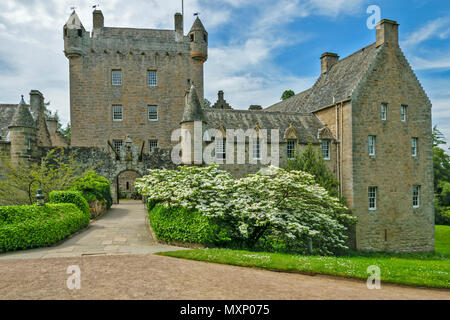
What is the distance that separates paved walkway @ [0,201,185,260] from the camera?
10.3 m

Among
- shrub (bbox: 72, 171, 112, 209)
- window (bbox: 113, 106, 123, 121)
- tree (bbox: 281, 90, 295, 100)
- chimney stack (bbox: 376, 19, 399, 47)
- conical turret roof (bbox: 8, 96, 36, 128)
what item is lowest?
shrub (bbox: 72, 171, 112, 209)

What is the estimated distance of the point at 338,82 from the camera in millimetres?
26875

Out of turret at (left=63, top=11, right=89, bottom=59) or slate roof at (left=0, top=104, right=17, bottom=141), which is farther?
turret at (left=63, top=11, right=89, bottom=59)

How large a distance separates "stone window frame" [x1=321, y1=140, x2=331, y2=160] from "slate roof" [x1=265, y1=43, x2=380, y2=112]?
3.40 meters

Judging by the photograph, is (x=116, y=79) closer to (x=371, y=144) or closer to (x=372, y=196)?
(x=371, y=144)

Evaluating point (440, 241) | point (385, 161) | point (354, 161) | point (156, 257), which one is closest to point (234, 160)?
point (354, 161)

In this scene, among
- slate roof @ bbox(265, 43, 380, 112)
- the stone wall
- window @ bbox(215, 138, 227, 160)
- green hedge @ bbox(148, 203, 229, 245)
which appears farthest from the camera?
slate roof @ bbox(265, 43, 380, 112)

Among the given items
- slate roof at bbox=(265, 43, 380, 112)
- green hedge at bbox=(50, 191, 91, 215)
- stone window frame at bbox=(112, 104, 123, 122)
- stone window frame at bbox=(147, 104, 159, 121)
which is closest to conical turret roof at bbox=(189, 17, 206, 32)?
stone window frame at bbox=(147, 104, 159, 121)

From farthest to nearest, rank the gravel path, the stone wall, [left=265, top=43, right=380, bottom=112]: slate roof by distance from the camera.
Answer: [left=265, top=43, right=380, bottom=112]: slate roof < the stone wall < the gravel path

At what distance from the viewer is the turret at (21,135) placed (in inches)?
815
